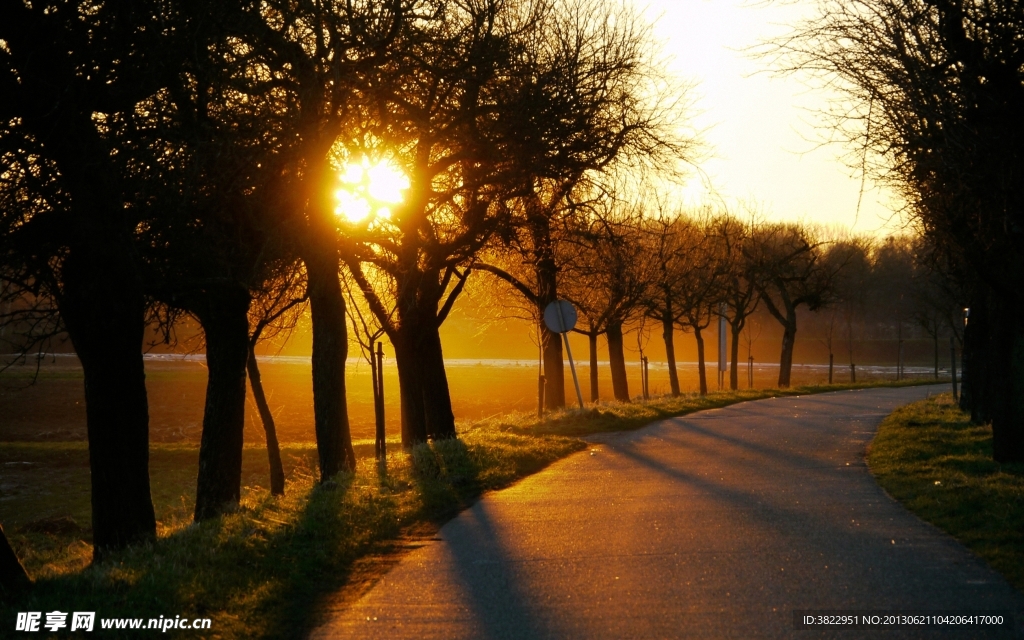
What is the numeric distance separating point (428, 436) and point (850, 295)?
4179 cm

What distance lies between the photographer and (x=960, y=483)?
11891 millimetres

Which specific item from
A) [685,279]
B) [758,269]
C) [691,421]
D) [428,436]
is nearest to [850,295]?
[758,269]

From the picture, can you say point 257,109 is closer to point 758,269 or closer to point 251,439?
point 251,439

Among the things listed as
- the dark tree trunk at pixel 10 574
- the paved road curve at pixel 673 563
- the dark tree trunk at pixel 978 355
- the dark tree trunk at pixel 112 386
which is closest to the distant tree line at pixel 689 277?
the dark tree trunk at pixel 978 355

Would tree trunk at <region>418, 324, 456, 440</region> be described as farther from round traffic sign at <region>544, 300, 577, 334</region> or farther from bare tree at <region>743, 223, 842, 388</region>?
bare tree at <region>743, 223, 842, 388</region>

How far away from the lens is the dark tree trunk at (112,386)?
→ 9.97 m

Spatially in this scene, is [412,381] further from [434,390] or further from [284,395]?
[284,395]

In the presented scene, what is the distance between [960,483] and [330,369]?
828cm

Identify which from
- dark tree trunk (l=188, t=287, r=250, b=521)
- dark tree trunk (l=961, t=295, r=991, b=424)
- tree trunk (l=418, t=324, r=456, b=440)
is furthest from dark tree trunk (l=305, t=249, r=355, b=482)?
dark tree trunk (l=961, t=295, r=991, b=424)

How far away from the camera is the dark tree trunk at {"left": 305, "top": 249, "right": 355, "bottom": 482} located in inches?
589

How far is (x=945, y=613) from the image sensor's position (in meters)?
6.46

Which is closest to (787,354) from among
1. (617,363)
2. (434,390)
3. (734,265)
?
(734,265)

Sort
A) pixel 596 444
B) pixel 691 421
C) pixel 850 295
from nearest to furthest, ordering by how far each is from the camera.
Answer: pixel 596 444 < pixel 691 421 < pixel 850 295

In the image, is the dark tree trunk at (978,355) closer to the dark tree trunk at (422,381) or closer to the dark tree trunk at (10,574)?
the dark tree trunk at (422,381)
